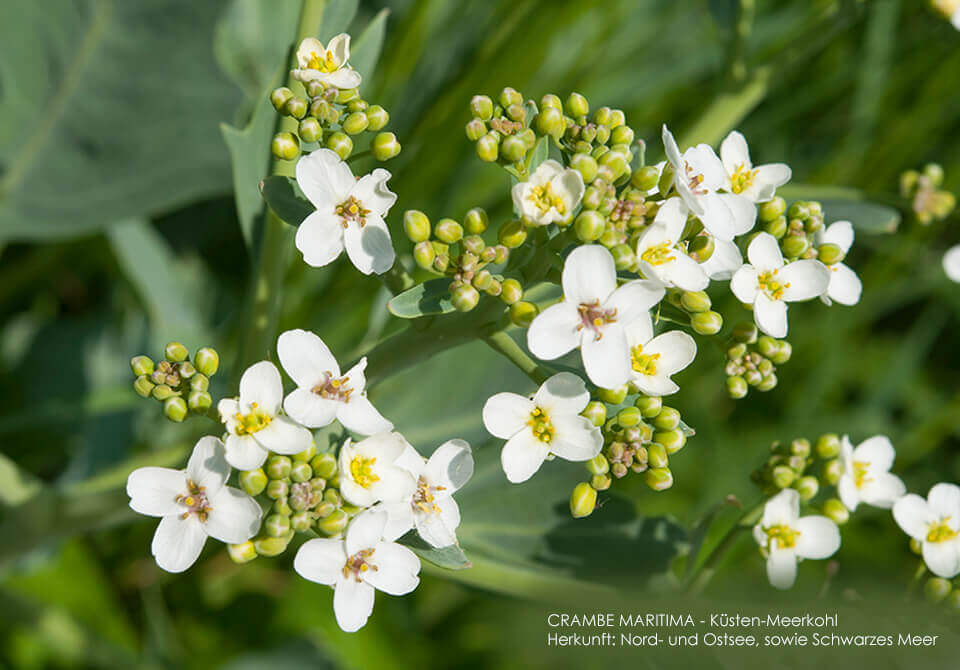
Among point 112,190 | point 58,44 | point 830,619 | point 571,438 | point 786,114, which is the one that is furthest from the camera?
point 786,114

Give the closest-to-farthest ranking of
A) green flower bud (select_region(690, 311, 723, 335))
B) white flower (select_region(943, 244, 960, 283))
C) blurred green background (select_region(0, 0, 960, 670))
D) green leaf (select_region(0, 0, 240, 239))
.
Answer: green flower bud (select_region(690, 311, 723, 335)), blurred green background (select_region(0, 0, 960, 670)), white flower (select_region(943, 244, 960, 283)), green leaf (select_region(0, 0, 240, 239))

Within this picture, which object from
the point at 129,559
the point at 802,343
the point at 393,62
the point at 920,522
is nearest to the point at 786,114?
the point at 802,343

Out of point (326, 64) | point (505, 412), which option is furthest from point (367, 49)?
point (505, 412)

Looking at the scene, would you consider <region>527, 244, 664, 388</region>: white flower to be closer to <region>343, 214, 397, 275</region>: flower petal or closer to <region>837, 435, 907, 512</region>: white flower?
<region>343, 214, 397, 275</region>: flower petal

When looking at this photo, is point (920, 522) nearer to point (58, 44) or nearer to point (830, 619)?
point (830, 619)

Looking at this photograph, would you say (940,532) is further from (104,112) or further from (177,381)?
(104,112)

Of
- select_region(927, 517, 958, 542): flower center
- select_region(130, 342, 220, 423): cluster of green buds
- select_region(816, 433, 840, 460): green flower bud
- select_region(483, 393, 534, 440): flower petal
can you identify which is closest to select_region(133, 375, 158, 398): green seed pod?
select_region(130, 342, 220, 423): cluster of green buds
